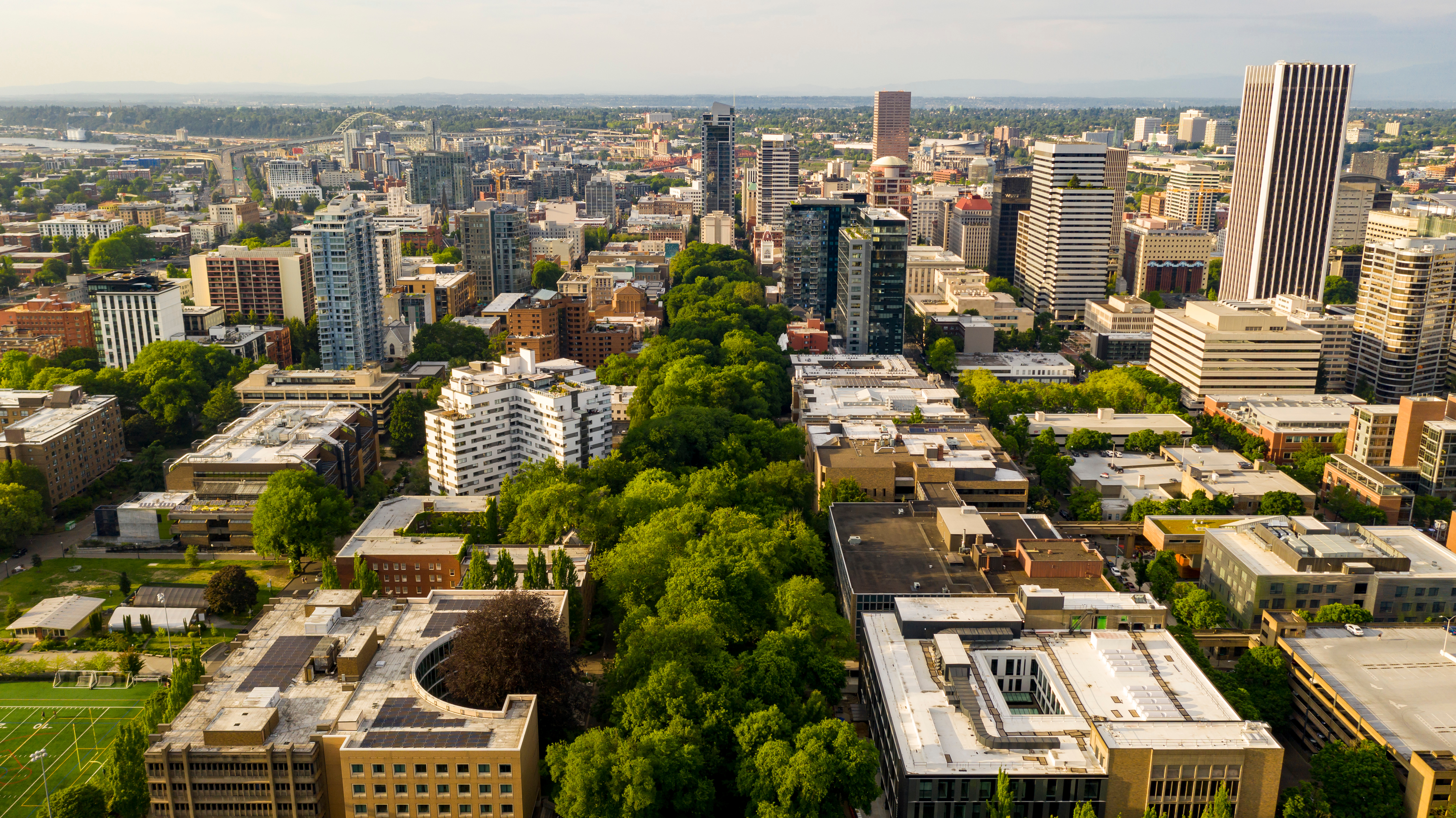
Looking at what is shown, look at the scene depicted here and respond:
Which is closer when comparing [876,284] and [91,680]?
[91,680]

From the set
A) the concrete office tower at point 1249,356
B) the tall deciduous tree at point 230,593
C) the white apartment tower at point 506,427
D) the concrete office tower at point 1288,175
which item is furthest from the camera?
the concrete office tower at point 1288,175

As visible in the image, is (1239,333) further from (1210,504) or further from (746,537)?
(746,537)

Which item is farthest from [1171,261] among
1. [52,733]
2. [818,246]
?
[52,733]

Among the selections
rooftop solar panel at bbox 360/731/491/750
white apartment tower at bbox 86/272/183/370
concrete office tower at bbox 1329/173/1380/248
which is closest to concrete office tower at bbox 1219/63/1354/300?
concrete office tower at bbox 1329/173/1380/248

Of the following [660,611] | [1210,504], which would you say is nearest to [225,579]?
[660,611]

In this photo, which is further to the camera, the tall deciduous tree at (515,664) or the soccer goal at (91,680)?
the soccer goal at (91,680)

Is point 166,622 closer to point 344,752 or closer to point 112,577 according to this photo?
point 112,577

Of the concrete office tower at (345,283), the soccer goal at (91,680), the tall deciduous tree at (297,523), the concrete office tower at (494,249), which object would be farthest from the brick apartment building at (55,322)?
the soccer goal at (91,680)

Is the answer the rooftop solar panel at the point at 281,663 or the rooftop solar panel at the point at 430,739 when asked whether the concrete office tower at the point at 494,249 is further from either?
the rooftop solar panel at the point at 430,739
